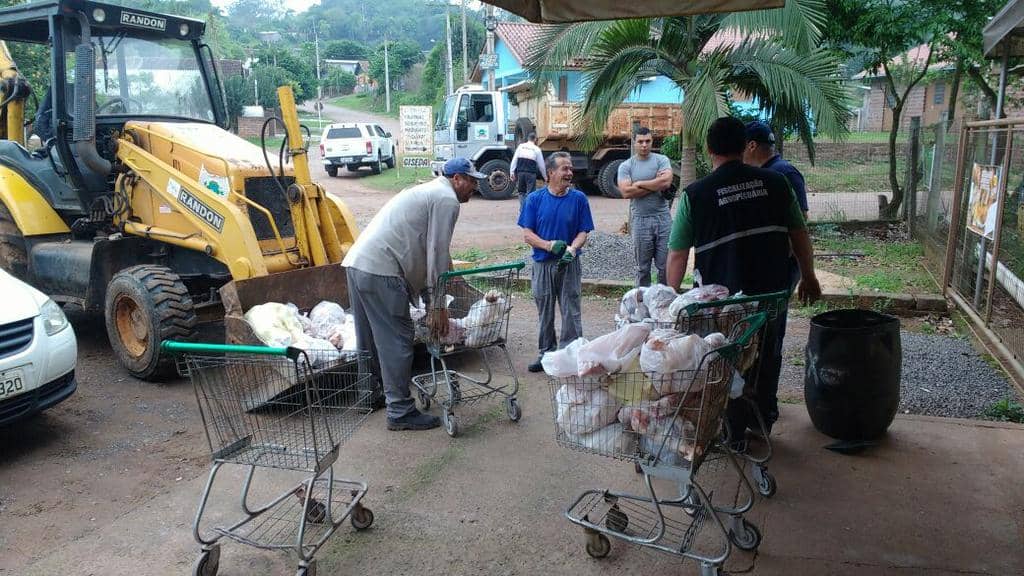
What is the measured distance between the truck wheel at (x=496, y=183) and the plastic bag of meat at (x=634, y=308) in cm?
1633

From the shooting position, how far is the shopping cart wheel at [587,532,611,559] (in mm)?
3467

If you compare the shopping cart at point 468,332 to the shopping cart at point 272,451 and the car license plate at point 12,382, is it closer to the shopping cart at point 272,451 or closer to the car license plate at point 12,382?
the shopping cart at point 272,451

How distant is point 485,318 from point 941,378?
350cm

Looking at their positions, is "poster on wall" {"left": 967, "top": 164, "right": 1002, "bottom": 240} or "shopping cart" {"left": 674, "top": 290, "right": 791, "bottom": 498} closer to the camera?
"shopping cart" {"left": 674, "top": 290, "right": 791, "bottom": 498}

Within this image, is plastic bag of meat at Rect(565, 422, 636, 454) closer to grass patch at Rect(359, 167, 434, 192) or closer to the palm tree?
the palm tree

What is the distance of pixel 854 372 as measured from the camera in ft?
14.1

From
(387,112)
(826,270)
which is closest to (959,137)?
(826,270)

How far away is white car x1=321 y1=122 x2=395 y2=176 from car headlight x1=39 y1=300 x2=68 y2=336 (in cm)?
2081

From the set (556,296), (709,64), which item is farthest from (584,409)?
(709,64)

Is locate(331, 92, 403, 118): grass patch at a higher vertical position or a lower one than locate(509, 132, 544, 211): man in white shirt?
A: higher

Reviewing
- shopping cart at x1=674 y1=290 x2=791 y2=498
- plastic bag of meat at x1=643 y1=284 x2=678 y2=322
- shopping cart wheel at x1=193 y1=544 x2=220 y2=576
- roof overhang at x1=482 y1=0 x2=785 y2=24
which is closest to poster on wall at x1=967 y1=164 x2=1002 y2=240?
shopping cart at x1=674 y1=290 x2=791 y2=498

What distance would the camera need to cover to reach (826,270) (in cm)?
926

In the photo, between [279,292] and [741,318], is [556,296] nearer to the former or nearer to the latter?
[279,292]

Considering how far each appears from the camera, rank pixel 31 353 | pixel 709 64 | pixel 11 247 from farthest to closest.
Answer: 1. pixel 709 64
2. pixel 11 247
3. pixel 31 353
